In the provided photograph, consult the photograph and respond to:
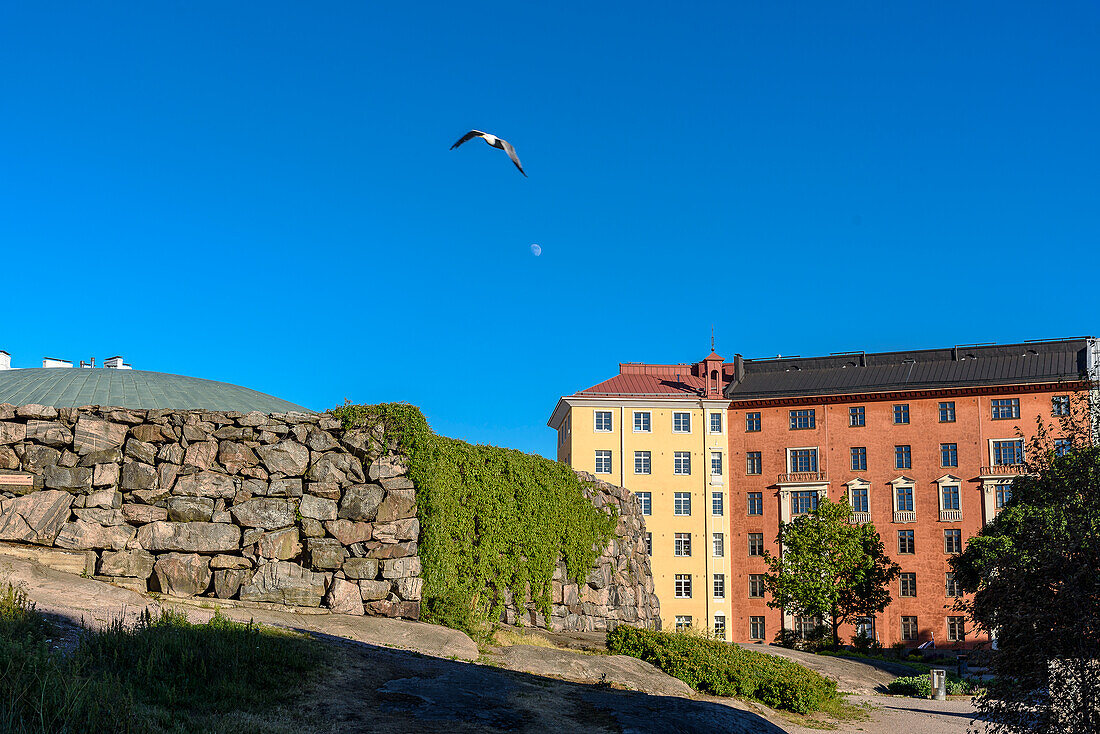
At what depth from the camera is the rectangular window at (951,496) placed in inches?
2382

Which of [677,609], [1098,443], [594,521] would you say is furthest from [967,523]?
[1098,443]

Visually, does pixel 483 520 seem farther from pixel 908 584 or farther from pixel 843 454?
pixel 843 454

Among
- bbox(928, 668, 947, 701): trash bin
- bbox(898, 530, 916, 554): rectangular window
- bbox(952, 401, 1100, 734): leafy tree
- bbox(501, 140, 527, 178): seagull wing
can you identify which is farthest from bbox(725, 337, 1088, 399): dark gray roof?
bbox(501, 140, 527, 178): seagull wing

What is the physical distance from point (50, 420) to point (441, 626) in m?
8.00

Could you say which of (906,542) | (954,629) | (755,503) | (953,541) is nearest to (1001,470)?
(953,541)

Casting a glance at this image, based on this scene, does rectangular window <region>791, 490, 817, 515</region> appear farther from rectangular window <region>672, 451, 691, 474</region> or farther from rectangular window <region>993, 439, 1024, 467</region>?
rectangular window <region>993, 439, 1024, 467</region>

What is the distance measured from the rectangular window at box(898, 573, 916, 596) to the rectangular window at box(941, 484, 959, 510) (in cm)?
523

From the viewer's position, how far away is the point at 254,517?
1639 centimetres

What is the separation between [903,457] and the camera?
205ft

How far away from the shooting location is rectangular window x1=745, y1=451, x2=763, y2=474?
217ft

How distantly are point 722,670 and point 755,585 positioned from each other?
49.4 meters

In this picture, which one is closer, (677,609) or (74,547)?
(74,547)

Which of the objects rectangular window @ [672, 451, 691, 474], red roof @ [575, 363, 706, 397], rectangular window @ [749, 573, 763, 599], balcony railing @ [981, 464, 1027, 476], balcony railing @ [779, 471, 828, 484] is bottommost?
rectangular window @ [749, 573, 763, 599]

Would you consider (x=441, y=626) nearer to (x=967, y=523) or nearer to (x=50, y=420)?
(x=50, y=420)
